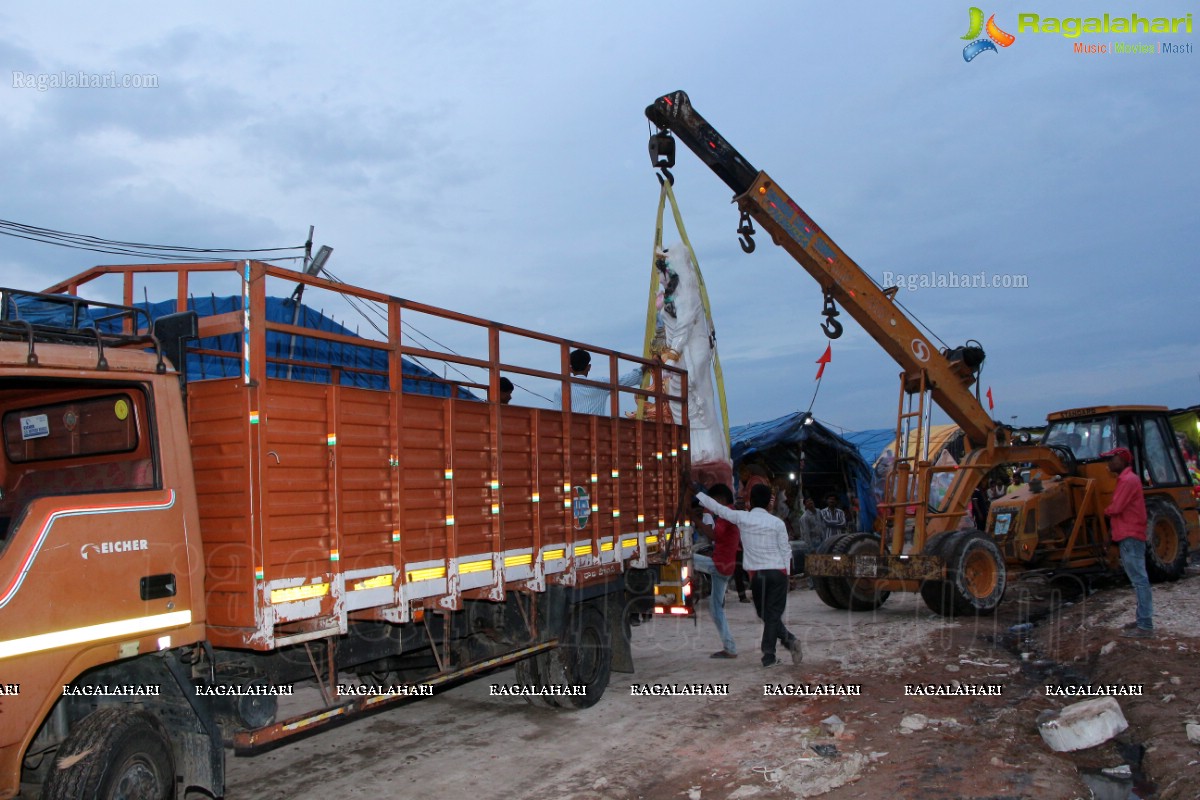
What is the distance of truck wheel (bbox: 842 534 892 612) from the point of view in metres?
12.0

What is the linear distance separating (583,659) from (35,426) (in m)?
4.52

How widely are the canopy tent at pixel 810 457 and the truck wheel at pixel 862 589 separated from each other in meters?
6.39

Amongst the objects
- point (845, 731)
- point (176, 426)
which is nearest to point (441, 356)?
point (176, 426)

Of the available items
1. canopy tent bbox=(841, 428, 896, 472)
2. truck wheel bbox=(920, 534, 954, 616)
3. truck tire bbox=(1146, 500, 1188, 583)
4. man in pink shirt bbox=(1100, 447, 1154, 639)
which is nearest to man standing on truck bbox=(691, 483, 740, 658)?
truck wheel bbox=(920, 534, 954, 616)

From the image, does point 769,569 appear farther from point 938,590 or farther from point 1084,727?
point 938,590

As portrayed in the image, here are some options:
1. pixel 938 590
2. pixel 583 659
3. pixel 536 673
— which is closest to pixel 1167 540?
pixel 938 590

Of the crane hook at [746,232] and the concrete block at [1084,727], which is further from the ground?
the crane hook at [746,232]

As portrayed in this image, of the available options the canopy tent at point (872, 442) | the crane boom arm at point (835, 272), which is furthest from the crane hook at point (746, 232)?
the canopy tent at point (872, 442)

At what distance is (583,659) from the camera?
749cm

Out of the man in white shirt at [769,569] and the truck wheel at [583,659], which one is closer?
the truck wheel at [583,659]

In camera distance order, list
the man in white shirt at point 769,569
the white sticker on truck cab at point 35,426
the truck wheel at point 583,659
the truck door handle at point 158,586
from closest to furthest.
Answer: the truck door handle at point 158,586
the white sticker on truck cab at point 35,426
the truck wheel at point 583,659
the man in white shirt at point 769,569

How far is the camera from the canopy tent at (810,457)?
62.3 ft

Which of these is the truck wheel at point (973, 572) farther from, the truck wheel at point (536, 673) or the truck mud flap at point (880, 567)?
the truck wheel at point (536, 673)

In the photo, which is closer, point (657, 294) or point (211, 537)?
point (211, 537)
